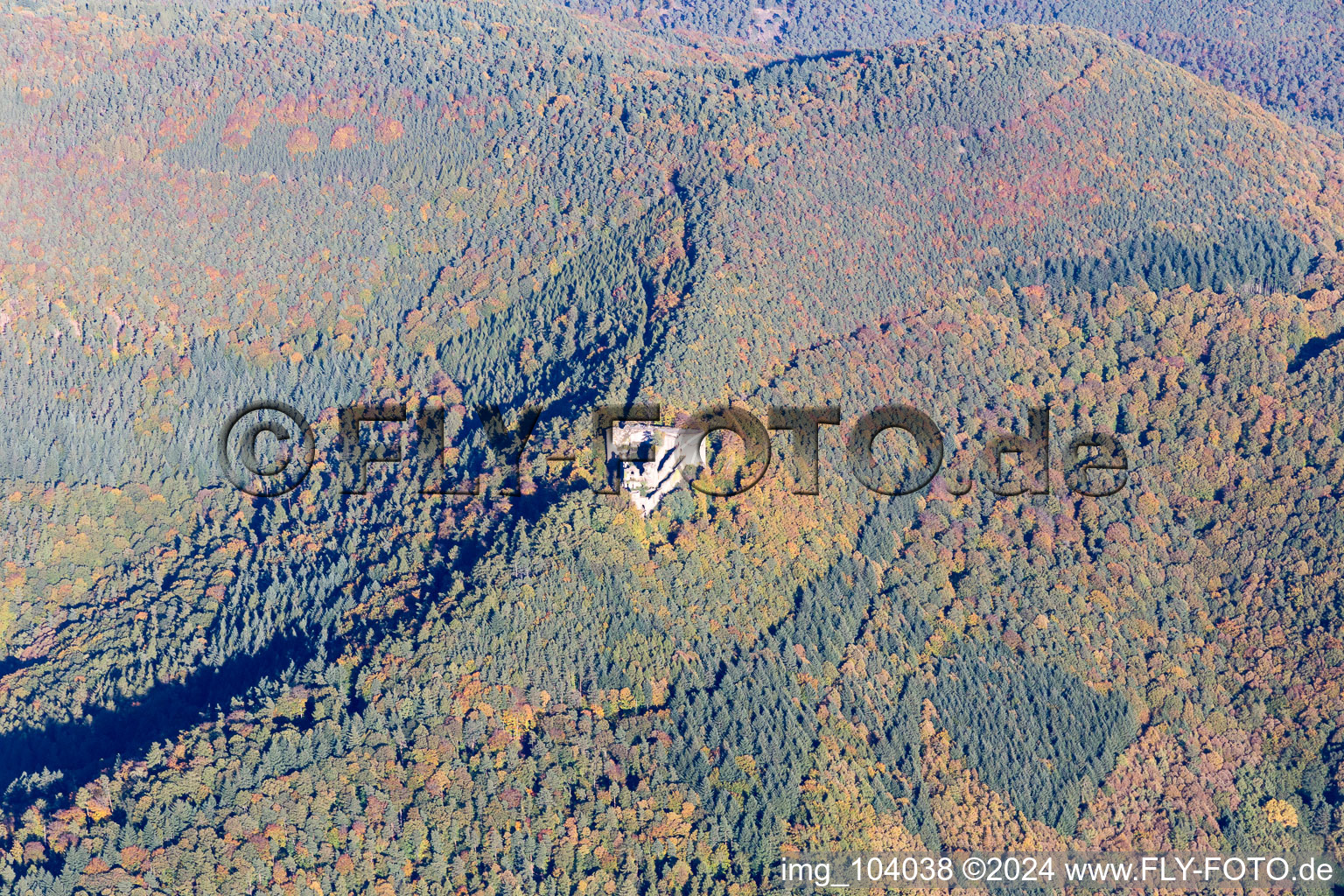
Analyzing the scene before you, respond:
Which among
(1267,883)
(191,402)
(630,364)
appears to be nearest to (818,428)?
(630,364)

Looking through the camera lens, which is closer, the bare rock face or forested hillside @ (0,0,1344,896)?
forested hillside @ (0,0,1344,896)

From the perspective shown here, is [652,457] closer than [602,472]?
No

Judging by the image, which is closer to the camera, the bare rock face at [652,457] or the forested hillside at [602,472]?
the forested hillside at [602,472]

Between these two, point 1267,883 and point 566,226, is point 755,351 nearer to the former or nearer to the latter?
point 566,226

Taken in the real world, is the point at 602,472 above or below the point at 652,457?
below
